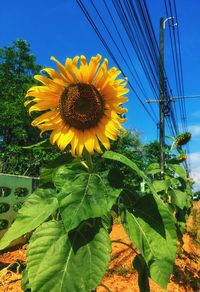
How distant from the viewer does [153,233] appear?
161cm

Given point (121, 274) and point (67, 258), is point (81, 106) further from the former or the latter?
point (121, 274)

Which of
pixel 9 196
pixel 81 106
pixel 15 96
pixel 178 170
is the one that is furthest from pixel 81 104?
pixel 15 96

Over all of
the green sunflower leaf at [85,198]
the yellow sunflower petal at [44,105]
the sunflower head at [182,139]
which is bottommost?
the green sunflower leaf at [85,198]

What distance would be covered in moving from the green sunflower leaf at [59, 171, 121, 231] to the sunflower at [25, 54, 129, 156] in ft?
0.58

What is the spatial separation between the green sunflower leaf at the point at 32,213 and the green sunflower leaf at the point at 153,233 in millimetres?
290

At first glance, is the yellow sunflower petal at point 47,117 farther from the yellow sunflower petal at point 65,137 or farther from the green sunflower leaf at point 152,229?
the green sunflower leaf at point 152,229

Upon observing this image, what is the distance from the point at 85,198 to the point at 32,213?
0.89ft

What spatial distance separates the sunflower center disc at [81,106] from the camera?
1.72 meters

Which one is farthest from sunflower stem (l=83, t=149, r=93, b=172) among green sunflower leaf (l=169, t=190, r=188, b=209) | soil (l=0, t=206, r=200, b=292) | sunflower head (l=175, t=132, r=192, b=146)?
sunflower head (l=175, t=132, r=192, b=146)

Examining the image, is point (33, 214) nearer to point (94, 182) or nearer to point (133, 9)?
point (94, 182)

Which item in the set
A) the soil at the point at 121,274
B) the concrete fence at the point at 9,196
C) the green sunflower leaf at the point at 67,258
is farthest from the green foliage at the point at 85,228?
the concrete fence at the point at 9,196

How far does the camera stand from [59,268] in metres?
1.45

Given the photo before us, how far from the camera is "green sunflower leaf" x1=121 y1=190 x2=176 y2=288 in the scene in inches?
59.9

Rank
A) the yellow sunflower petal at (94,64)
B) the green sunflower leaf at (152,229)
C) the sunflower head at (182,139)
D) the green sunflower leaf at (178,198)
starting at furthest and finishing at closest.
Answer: the sunflower head at (182,139), the green sunflower leaf at (178,198), the yellow sunflower petal at (94,64), the green sunflower leaf at (152,229)
